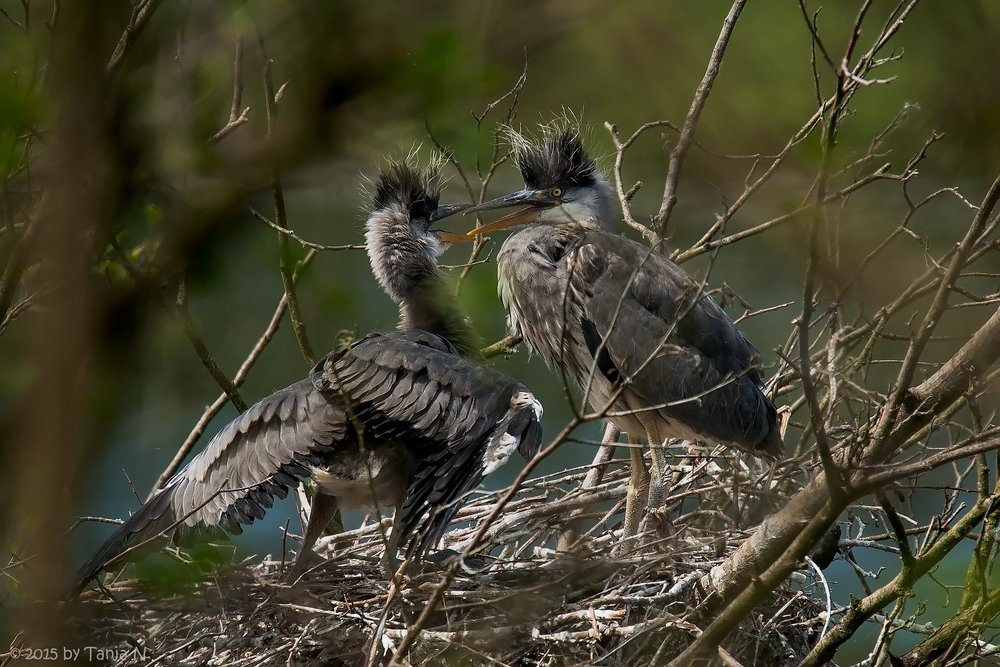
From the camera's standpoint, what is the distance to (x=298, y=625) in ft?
10.6

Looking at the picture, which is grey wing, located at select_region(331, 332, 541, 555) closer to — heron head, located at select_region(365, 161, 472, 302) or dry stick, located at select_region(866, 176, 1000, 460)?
heron head, located at select_region(365, 161, 472, 302)

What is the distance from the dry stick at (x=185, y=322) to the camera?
1.08 metres

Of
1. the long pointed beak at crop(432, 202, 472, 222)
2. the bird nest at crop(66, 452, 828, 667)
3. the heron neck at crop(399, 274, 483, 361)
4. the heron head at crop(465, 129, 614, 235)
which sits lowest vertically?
the bird nest at crop(66, 452, 828, 667)

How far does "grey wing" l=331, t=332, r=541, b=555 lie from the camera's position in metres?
3.03

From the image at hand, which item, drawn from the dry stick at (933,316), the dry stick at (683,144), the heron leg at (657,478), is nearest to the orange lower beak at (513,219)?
the dry stick at (683,144)

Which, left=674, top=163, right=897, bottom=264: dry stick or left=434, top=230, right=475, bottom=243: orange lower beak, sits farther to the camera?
left=434, top=230, right=475, bottom=243: orange lower beak

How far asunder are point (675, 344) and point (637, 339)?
0.48ft

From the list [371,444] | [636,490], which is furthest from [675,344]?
[371,444]

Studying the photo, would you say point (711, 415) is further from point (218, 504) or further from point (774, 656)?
point (218, 504)

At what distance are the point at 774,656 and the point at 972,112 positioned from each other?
230cm

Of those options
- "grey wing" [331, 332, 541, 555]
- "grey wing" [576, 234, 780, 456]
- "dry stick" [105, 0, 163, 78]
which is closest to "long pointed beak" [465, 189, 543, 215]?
"grey wing" [576, 234, 780, 456]

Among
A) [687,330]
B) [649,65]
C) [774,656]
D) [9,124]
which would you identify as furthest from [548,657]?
[9,124]

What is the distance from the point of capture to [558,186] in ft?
14.3

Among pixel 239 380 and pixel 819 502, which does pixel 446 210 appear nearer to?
pixel 239 380
